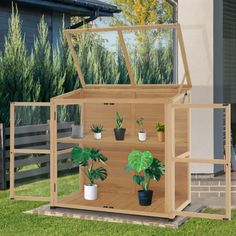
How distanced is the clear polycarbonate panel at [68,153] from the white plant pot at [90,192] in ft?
1.12

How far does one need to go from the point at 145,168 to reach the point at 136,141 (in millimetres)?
443

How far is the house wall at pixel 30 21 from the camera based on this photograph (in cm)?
1370

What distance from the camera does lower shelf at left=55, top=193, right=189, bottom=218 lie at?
246 inches

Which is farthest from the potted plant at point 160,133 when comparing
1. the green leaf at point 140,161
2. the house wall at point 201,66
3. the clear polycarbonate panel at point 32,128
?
the clear polycarbonate panel at point 32,128

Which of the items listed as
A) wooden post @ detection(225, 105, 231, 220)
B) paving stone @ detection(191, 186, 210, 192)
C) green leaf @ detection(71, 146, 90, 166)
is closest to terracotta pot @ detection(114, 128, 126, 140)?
green leaf @ detection(71, 146, 90, 166)

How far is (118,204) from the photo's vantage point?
6703mm

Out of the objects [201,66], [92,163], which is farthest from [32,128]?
[201,66]

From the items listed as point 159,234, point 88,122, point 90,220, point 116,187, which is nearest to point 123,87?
point 88,122

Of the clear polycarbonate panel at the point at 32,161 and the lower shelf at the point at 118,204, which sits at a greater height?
the clear polycarbonate panel at the point at 32,161

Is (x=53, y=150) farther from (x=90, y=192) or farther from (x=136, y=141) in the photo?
(x=136, y=141)

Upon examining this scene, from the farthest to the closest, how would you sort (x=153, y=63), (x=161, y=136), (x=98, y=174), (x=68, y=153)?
(x=153, y=63), (x=68, y=153), (x=98, y=174), (x=161, y=136)

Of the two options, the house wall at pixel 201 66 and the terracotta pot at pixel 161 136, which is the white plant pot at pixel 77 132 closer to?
the terracotta pot at pixel 161 136

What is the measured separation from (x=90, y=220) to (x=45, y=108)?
3576 millimetres

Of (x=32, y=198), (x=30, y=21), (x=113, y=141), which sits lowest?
(x=32, y=198)
